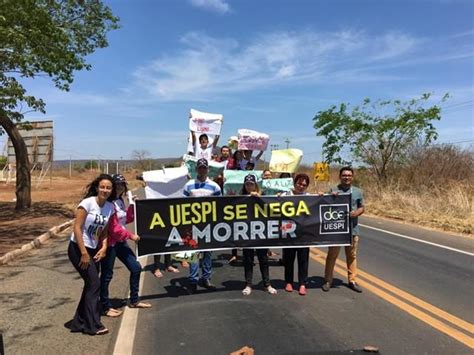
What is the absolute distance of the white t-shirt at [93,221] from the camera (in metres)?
5.63

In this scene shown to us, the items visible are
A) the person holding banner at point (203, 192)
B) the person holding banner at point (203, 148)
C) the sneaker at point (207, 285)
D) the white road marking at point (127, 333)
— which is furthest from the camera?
the person holding banner at point (203, 148)

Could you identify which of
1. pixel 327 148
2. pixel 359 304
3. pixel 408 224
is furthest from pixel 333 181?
pixel 359 304

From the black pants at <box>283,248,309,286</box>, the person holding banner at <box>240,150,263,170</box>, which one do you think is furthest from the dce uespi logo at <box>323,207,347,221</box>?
the person holding banner at <box>240,150,263,170</box>

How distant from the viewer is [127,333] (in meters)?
5.57

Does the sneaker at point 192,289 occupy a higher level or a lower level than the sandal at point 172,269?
higher

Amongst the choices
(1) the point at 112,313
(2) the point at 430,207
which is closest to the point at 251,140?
(1) the point at 112,313

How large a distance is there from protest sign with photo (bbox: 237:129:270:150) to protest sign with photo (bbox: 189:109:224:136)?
0.55 m

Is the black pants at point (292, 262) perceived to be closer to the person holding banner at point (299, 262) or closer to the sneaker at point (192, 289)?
the person holding banner at point (299, 262)

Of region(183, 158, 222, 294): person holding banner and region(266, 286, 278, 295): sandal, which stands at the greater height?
region(183, 158, 222, 294): person holding banner

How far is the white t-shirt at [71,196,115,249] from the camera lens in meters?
5.63

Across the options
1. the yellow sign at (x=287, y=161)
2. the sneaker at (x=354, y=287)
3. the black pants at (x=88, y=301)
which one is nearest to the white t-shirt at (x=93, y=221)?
the black pants at (x=88, y=301)

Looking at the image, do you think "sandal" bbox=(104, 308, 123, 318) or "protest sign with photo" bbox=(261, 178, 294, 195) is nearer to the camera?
"sandal" bbox=(104, 308, 123, 318)

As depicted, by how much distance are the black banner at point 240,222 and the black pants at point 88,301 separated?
1.54m

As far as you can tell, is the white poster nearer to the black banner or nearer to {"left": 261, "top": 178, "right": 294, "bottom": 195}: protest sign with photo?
{"left": 261, "top": 178, "right": 294, "bottom": 195}: protest sign with photo
